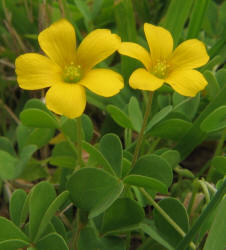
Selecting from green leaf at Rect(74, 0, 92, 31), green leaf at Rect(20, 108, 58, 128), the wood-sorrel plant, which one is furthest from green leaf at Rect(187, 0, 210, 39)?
green leaf at Rect(20, 108, 58, 128)

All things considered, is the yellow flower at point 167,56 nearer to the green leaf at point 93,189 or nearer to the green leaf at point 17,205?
A: the green leaf at point 93,189

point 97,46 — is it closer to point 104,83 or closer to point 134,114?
point 104,83

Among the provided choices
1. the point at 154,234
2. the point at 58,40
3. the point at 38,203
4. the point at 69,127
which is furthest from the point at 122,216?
the point at 58,40

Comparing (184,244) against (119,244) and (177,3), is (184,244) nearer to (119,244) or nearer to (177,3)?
(119,244)

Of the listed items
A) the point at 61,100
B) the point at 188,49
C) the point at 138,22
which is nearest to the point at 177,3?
the point at 138,22

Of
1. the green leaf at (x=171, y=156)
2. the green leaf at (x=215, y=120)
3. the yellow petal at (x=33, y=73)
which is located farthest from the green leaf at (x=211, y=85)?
the yellow petal at (x=33, y=73)

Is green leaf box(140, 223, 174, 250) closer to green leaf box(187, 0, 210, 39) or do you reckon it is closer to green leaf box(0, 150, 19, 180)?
green leaf box(0, 150, 19, 180)

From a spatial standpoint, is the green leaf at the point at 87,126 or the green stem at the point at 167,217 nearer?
the green stem at the point at 167,217
